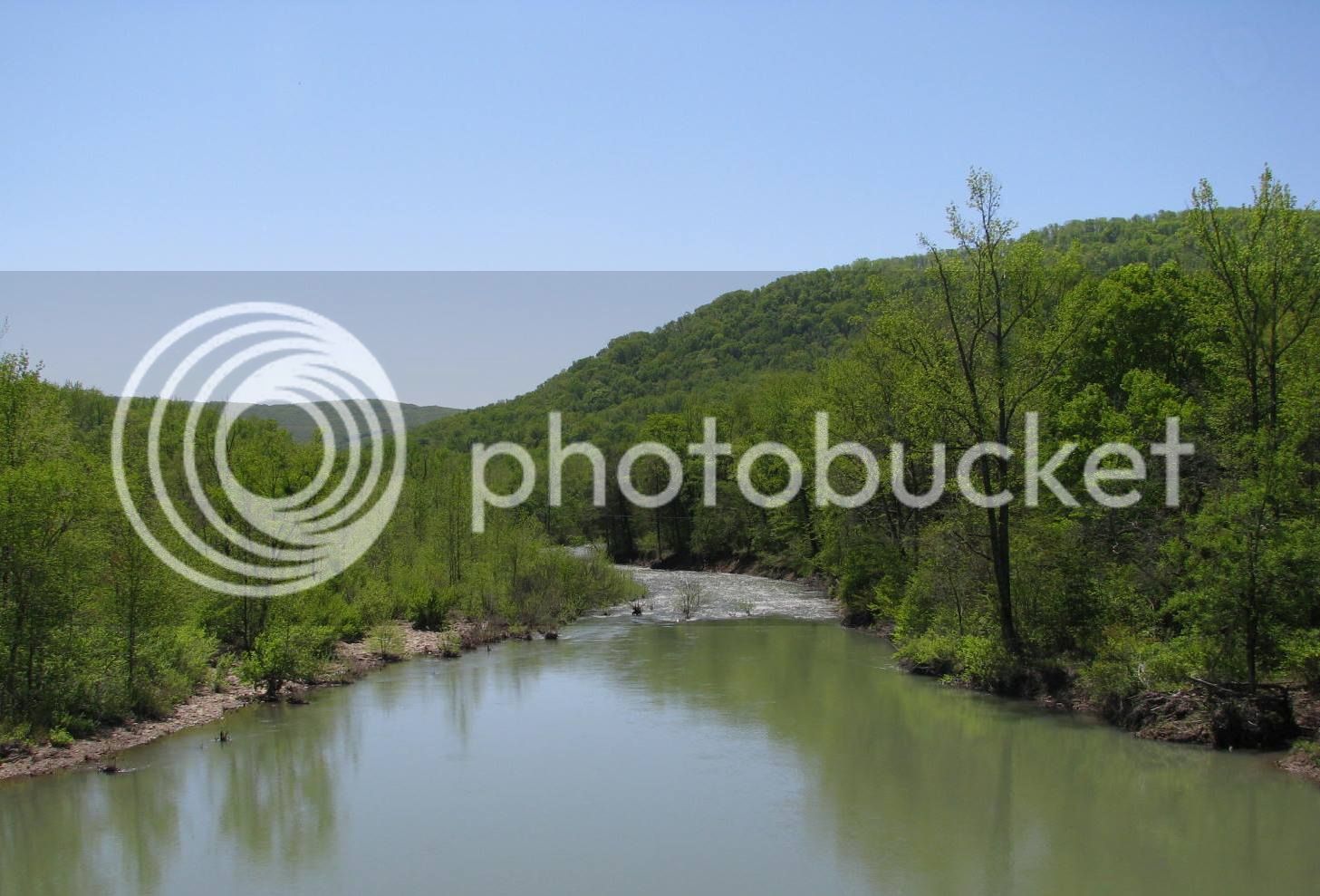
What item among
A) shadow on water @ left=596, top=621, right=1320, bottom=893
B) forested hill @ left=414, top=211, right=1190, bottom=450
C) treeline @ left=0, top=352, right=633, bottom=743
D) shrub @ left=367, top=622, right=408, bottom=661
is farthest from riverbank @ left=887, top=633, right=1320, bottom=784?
forested hill @ left=414, top=211, right=1190, bottom=450

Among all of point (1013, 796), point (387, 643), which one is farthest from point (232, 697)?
point (1013, 796)

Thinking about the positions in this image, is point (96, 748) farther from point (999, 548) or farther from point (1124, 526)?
point (1124, 526)

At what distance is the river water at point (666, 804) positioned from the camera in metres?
13.3

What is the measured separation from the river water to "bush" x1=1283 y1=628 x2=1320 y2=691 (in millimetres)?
2014

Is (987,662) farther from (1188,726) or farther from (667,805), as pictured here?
(667,805)

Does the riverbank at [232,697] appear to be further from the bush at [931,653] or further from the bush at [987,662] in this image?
the bush at [987,662]

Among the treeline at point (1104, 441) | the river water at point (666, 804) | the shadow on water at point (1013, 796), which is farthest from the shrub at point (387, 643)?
the treeline at point (1104, 441)

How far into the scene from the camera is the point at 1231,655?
17625 millimetres

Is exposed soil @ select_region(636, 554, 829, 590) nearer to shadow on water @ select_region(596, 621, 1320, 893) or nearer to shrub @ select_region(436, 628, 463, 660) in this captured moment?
shrub @ select_region(436, 628, 463, 660)

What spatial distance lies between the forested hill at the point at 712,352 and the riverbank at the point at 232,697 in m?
51.4

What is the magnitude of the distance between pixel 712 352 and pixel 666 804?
325 ft

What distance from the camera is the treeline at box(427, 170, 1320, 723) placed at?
17.6 meters

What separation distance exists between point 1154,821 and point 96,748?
18.8 m

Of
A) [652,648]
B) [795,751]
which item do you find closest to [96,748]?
[795,751]
